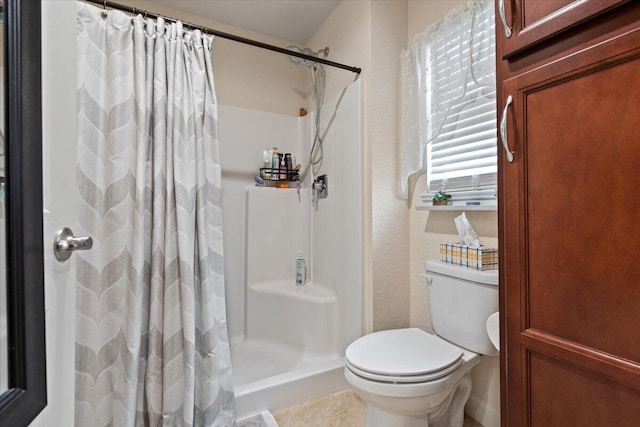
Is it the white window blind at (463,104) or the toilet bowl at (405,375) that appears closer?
the toilet bowl at (405,375)

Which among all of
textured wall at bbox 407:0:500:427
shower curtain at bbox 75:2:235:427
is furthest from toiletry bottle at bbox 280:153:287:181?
textured wall at bbox 407:0:500:427

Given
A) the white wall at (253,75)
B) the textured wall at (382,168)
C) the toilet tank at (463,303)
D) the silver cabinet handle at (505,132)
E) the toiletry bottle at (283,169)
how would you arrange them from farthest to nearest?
the toiletry bottle at (283,169), the white wall at (253,75), the textured wall at (382,168), the toilet tank at (463,303), the silver cabinet handle at (505,132)

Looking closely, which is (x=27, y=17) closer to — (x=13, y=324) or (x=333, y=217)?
(x=13, y=324)

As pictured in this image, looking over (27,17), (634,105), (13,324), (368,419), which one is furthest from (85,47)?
(368,419)

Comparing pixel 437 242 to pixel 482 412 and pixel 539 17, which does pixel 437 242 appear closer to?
pixel 482 412

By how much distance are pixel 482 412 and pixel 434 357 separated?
53cm

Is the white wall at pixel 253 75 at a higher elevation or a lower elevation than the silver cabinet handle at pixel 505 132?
higher

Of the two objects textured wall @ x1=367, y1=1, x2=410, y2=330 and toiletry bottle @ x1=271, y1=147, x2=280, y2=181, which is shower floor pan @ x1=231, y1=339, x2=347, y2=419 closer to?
textured wall @ x1=367, y1=1, x2=410, y2=330

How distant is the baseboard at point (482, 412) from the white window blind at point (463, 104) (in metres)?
0.98

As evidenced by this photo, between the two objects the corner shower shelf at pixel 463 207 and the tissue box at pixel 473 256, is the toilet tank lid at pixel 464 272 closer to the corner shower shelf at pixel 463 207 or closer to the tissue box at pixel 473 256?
the tissue box at pixel 473 256

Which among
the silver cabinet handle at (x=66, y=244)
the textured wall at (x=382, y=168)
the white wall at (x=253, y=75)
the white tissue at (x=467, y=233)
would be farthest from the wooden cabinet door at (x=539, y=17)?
the white wall at (x=253, y=75)

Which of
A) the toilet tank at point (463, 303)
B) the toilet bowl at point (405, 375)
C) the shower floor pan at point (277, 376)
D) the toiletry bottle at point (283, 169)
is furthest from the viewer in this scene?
the toiletry bottle at point (283, 169)

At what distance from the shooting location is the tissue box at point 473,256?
120 cm

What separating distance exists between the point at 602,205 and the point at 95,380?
1693 millimetres
